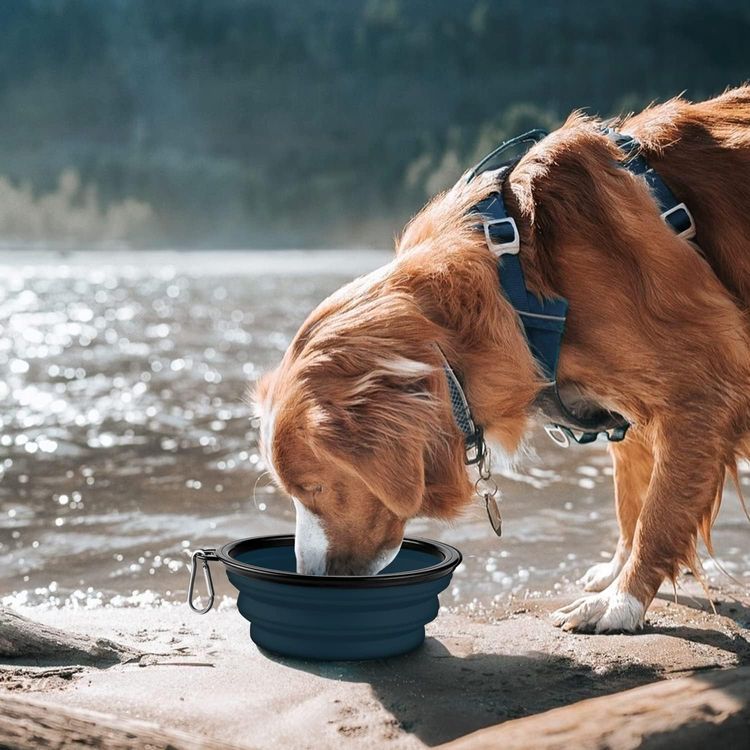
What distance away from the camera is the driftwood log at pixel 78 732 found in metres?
1.81

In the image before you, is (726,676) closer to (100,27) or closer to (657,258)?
(657,258)

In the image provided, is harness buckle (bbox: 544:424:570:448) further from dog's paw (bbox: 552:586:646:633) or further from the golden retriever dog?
dog's paw (bbox: 552:586:646:633)

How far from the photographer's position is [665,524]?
10.2 ft

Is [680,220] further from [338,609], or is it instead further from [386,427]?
[338,609]

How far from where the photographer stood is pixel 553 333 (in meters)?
2.98

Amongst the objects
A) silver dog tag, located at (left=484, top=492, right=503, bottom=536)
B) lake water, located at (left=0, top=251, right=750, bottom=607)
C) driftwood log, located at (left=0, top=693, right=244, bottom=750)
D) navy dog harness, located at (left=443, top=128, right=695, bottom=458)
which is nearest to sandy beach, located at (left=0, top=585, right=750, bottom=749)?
driftwood log, located at (left=0, top=693, right=244, bottom=750)

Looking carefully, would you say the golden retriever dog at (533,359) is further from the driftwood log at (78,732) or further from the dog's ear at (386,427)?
the driftwood log at (78,732)

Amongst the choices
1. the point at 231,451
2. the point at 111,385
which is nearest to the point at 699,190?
the point at 231,451

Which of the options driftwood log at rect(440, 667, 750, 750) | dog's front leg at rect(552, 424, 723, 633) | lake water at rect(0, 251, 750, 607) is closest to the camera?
driftwood log at rect(440, 667, 750, 750)

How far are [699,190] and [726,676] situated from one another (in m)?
1.77

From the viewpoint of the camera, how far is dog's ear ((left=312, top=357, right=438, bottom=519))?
275 cm

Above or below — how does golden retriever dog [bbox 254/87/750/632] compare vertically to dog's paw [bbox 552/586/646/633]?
above

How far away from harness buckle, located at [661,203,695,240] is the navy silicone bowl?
4.15 feet

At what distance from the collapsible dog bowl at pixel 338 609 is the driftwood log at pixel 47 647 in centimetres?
40
